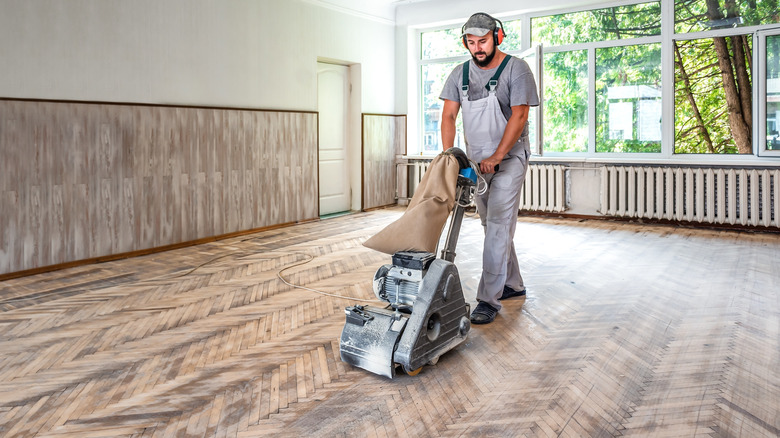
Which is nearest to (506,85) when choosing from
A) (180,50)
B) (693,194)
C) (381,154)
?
(180,50)

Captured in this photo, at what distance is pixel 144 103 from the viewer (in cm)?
594

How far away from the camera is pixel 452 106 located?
3738 mm

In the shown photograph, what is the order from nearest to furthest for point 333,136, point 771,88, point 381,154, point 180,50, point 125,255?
point 125,255 < point 180,50 < point 771,88 < point 333,136 < point 381,154

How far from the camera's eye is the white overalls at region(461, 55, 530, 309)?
362cm

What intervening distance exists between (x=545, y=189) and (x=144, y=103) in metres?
5.13

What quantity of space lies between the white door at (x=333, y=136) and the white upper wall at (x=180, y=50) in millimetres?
276

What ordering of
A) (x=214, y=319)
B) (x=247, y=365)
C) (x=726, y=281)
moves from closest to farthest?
1. (x=247, y=365)
2. (x=214, y=319)
3. (x=726, y=281)

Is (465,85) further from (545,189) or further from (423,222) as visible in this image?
(545,189)

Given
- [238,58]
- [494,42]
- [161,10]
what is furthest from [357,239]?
[494,42]

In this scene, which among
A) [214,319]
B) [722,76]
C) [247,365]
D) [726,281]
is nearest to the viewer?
[247,365]

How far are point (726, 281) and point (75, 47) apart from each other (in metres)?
5.67

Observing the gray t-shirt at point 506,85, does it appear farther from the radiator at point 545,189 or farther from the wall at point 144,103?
the radiator at point 545,189

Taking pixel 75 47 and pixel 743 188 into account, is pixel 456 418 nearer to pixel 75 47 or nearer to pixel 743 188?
pixel 75 47

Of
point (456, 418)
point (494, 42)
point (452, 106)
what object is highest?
point (494, 42)
